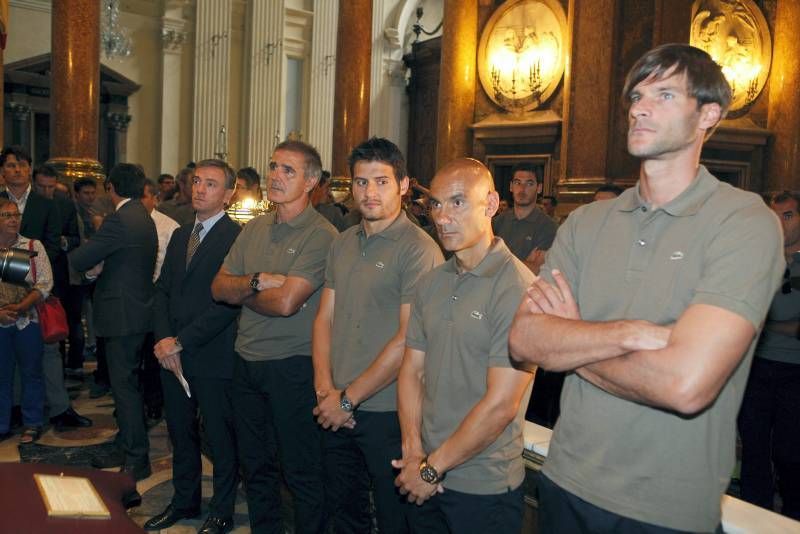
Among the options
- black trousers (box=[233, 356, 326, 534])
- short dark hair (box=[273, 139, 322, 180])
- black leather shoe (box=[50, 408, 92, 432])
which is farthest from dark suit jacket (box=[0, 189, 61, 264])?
black trousers (box=[233, 356, 326, 534])

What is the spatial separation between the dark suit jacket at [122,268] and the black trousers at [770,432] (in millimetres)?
3423

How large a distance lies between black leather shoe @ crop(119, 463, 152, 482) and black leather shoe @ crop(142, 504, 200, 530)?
0.60 m

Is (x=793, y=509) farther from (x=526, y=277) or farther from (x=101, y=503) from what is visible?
(x=101, y=503)

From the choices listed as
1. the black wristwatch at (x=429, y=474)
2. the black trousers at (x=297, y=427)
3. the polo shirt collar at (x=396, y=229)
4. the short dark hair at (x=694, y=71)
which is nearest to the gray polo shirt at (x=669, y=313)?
the short dark hair at (x=694, y=71)

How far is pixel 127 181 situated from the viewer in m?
4.76

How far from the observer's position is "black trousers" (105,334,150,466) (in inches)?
177

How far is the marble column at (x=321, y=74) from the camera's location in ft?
49.6

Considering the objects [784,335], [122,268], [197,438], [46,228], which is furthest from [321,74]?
[784,335]

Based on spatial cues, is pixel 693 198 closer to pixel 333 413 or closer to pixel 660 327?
pixel 660 327

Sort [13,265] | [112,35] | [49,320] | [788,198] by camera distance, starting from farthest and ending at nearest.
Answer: [112,35], [49,320], [788,198], [13,265]

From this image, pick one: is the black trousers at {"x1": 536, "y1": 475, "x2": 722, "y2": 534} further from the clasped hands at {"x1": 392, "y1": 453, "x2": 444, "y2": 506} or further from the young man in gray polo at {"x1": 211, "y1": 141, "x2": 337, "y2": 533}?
the young man in gray polo at {"x1": 211, "y1": 141, "x2": 337, "y2": 533}

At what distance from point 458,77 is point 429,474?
8592 mm

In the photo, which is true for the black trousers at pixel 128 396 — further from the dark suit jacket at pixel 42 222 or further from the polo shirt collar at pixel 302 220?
the dark suit jacket at pixel 42 222

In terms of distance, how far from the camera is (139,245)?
4.65 meters
